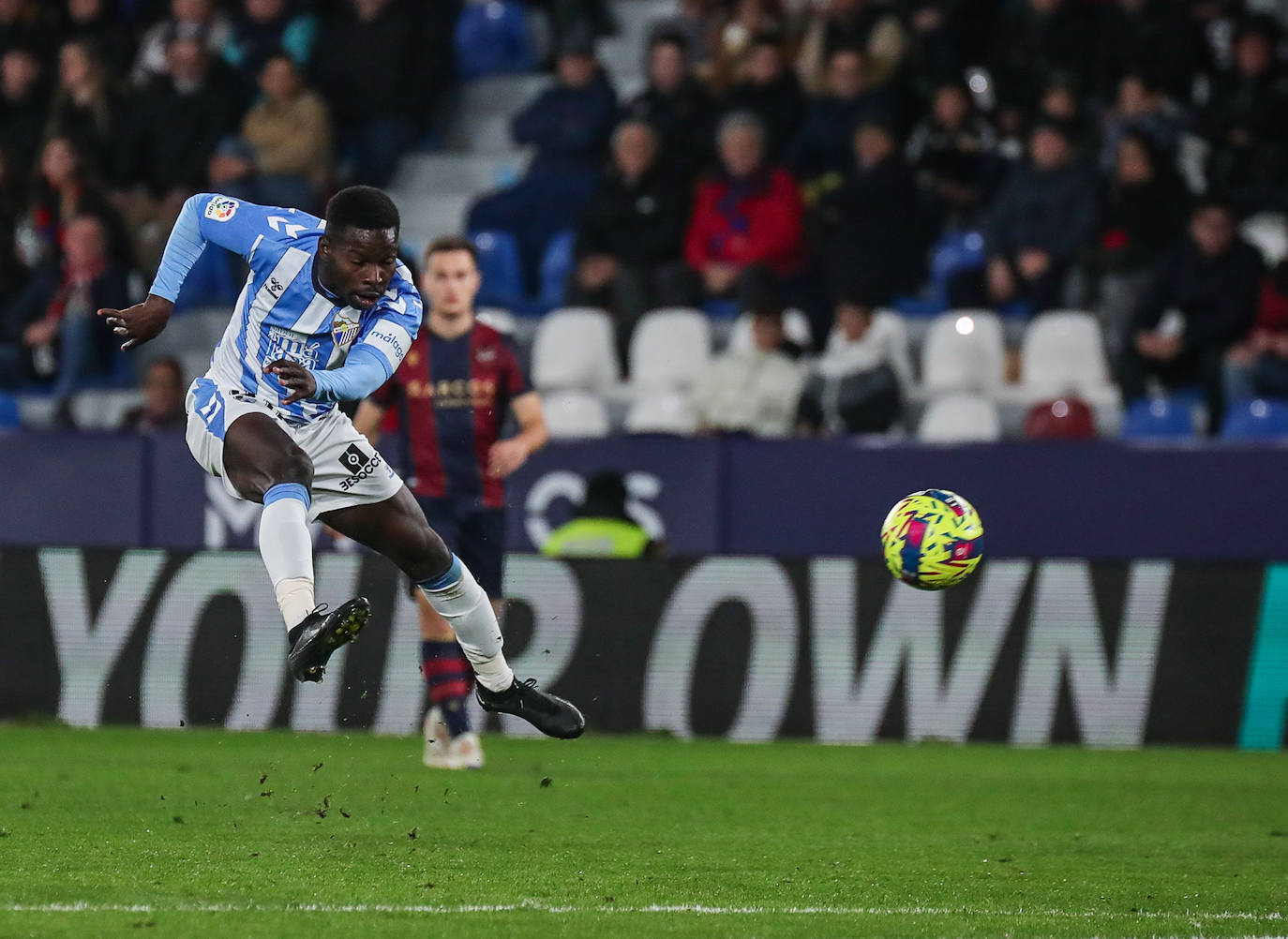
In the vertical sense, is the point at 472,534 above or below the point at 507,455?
below

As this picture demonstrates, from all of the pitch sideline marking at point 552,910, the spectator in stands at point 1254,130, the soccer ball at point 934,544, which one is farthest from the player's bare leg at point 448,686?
the spectator in stands at point 1254,130

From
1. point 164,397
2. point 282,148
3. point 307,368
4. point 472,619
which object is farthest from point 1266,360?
point 307,368

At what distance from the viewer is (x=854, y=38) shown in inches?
593

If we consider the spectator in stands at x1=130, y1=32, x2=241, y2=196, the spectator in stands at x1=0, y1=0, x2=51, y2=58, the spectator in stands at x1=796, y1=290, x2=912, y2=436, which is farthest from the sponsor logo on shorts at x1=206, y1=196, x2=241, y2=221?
the spectator in stands at x1=0, y1=0, x2=51, y2=58

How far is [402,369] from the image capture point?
9.42m

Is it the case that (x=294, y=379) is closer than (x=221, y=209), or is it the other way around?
(x=294, y=379)

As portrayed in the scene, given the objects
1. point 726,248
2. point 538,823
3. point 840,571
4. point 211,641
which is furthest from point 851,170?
point 538,823

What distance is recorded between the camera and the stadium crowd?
523 inches

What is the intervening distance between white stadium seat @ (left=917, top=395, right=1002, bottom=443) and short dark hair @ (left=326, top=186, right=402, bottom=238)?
21.9ft

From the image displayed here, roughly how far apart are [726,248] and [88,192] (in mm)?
4686

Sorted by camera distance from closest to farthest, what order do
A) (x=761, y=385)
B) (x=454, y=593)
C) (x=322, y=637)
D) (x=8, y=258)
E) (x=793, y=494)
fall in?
(x=322, y=637) → (x=454, y=593) → (x=793, y=494) → (x=761, y=385) → (x=8, y=258)

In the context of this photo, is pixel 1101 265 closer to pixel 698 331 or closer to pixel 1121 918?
pixel 698 331

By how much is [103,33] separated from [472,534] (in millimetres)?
9761

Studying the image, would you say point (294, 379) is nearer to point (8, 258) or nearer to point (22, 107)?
point (8, 258)
